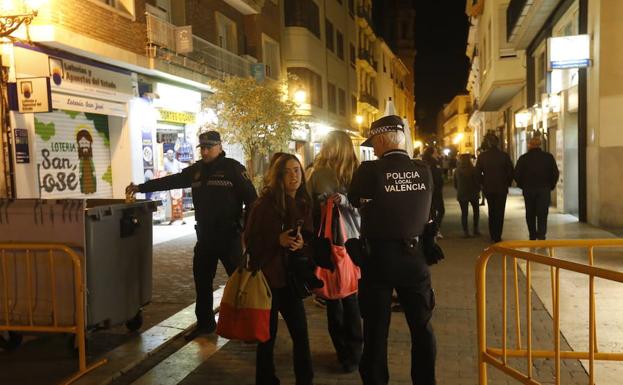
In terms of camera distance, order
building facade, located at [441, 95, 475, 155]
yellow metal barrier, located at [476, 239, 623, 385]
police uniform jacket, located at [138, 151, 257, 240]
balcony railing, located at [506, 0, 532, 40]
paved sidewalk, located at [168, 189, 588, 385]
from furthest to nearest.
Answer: building facade, located at [441, 95, 475, 155] → balcony railing, located at [506, 0, 532, 40] → police uniform jacket, located at [138, 151, 257, 240] → paved sidewalk, located at [168, 189, 588, 385] → yellow metal barrier, located at [476, 239, 623, 385]

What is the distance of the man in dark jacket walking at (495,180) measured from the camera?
33.2 ft

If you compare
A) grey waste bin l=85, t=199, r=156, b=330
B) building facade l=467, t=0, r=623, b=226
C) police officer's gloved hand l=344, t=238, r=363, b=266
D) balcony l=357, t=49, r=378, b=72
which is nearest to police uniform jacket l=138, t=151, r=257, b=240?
grey waste bin l=85, t=199, r=156, b=330

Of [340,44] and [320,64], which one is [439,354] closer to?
[320,64]

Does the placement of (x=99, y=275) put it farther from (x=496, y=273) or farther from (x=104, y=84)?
(x=104, y=84)

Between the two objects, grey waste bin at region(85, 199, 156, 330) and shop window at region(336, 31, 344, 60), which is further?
shop window at region(336, 31, 344, 60)

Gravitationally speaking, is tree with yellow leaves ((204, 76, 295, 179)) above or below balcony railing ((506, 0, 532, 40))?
below

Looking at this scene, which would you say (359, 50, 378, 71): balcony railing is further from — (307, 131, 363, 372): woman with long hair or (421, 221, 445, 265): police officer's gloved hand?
(421, 221, 445, 265): police officer's gloved hand

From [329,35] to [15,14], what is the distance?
77.7ft

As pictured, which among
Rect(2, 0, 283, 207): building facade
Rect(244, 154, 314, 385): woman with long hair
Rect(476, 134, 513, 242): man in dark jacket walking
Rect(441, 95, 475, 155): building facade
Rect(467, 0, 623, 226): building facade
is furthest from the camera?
Rect(441, 95, 475, 155): building facade

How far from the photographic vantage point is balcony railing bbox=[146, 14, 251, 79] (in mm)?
14091

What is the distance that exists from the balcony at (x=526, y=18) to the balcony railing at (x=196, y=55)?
9.08 meters

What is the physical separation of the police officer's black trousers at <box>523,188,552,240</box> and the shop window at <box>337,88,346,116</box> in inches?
987

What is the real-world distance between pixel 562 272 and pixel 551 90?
9464mm

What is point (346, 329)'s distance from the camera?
A: 4656mm
